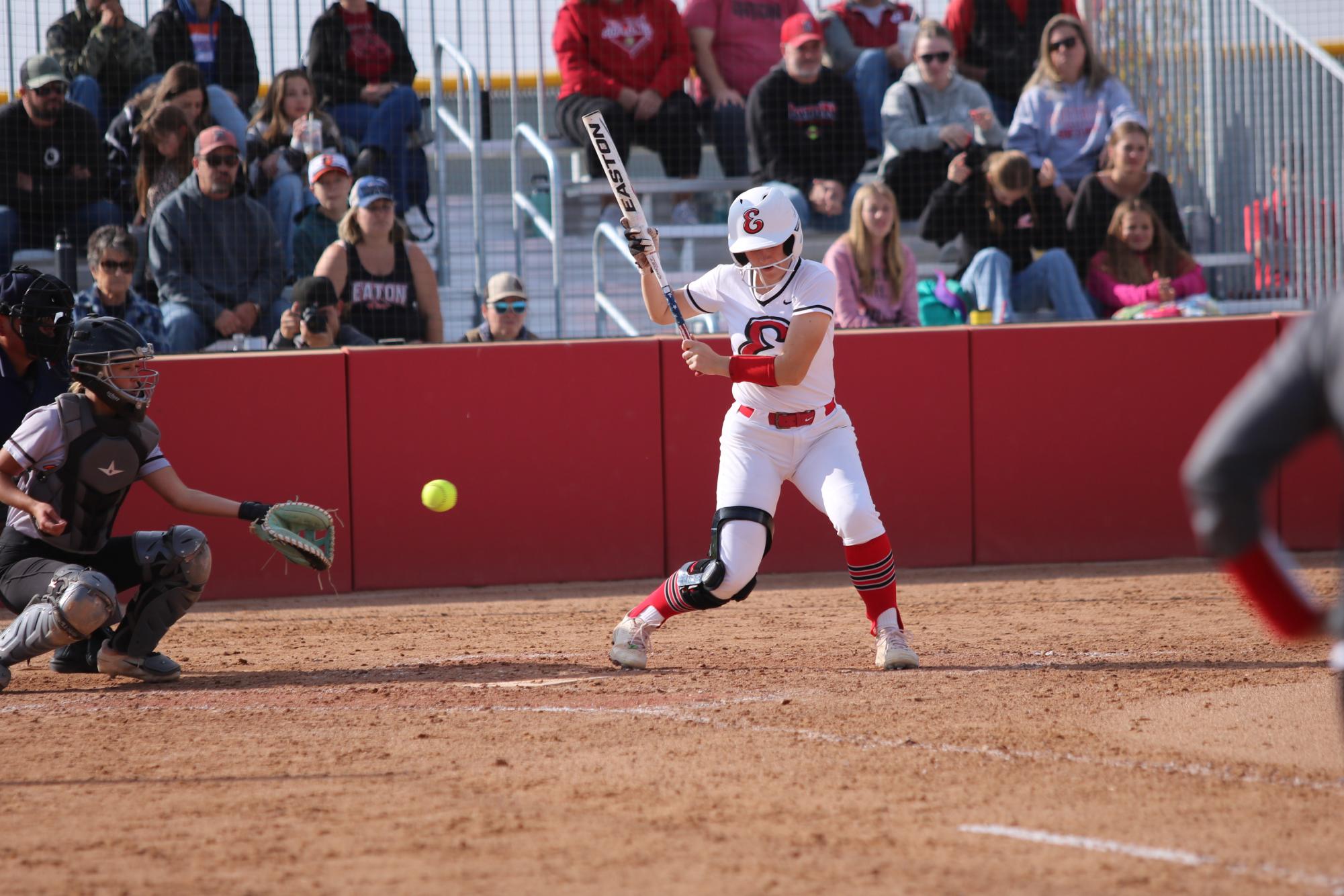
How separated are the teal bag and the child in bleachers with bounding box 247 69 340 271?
15.6 ft

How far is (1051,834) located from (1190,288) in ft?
26.2

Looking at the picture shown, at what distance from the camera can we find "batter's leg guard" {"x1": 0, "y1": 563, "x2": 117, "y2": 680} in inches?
247

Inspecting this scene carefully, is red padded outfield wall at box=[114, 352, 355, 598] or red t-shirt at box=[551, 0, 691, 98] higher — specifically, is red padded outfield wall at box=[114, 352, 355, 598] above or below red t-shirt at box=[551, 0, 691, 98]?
below

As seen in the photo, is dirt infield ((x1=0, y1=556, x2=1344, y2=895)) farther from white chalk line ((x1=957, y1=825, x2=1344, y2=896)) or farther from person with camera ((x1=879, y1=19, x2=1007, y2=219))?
person with camera ((x1=879, y1=19, x2=1007, y2=219))

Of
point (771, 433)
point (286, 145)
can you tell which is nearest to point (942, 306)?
point (771, 433)

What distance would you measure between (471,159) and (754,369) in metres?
6.76

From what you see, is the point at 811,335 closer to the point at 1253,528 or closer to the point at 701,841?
the point at 701,841

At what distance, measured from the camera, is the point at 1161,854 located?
397 centimetres

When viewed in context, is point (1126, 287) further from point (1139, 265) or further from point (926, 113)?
point (926, 113)

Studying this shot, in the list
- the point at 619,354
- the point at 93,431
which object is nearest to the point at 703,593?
the point at 93,431

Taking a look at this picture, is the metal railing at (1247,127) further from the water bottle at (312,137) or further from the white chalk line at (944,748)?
the white chalk line at (944,748)

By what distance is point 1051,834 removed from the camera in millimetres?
4164

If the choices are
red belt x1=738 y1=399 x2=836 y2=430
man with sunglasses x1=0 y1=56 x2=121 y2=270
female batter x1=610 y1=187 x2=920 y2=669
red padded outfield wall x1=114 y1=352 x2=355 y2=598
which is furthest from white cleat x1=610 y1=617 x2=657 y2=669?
man with sunglasses x1=0 y1=56 x2=121 y2=270

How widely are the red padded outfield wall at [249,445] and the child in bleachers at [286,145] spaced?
5.30ft
